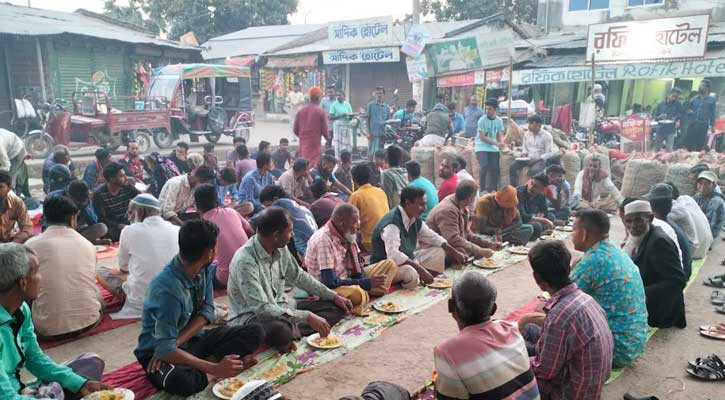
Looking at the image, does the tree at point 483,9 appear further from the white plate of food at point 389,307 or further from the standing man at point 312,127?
the white plate of food at point 389,307

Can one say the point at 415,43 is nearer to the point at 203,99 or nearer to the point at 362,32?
the point at 362,32

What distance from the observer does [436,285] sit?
5242 millimetres

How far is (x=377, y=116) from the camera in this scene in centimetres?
1238

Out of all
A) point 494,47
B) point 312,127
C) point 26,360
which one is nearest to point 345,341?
point 26,360

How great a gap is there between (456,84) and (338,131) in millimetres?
5658

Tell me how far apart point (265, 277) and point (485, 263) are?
297 cm

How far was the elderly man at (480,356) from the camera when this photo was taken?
2248 mm

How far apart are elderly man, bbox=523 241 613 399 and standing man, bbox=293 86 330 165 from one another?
21.5 ft

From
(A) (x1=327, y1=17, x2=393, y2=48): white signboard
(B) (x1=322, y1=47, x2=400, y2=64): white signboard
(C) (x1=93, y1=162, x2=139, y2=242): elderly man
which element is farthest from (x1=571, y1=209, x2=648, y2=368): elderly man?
(B) (x1=322, y1=47, x2=400, y2=64): white signboard

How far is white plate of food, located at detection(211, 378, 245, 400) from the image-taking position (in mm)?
3168

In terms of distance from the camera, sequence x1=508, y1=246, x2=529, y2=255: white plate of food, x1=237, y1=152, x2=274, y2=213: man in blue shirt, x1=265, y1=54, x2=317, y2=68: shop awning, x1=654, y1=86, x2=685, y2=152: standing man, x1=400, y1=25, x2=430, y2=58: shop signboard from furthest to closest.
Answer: x1=265, y1=54, x2=317, y2=68: shop awning → x1=400, y1=25, x2=430, y2=58: shop signboard → x1=654, y1=86, x2=685, y2=152: standing man → x1=237, y1=152, x2=274, y2=213: man in blue shirt → x1=508, y1=246, x2=529, y2=255: white plate of food

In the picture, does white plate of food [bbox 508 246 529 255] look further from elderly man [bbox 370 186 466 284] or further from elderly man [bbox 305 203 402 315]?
elderly man [bbox 305 203 402 315]

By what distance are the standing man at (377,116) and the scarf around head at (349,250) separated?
787 cm

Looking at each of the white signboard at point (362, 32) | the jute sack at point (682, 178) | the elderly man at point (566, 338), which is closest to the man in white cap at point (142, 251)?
the elderly man at point (566, 338)
